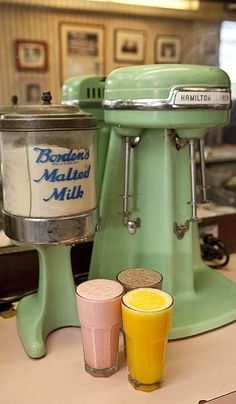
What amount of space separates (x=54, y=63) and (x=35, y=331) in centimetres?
70

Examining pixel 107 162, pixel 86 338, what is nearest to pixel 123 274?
pixel 86 338

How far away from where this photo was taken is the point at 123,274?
24.6 inches

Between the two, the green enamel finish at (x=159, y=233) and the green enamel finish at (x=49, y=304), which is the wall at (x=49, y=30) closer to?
the green enamel finish at (x=159, y=233)

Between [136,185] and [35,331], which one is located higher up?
[136,185]

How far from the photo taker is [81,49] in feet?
3.45

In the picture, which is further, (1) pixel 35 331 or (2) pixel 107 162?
(2) pixel 107 162

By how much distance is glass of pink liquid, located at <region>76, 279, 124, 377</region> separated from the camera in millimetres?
530

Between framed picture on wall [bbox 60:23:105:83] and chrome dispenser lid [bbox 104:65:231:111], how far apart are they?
1.50ft

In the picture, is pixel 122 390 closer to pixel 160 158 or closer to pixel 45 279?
pixel 45 279

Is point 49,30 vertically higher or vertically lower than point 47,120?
higher

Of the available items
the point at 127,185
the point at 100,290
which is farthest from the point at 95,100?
the point at 100,290

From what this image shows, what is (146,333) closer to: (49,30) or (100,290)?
(100,290)

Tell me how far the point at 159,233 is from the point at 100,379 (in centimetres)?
27

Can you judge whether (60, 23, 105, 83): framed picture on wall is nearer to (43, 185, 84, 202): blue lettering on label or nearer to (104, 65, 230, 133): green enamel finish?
(104, 65, 230, 133): green enamel finish
